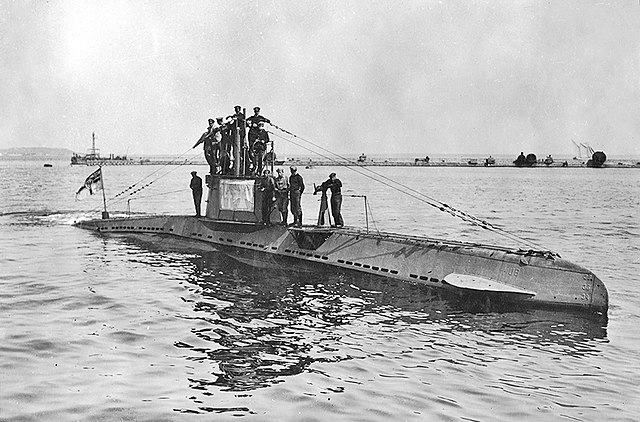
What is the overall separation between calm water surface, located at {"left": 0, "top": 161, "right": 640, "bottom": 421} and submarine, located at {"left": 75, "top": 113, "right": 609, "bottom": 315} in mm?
499

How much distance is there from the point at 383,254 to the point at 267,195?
15.8ft

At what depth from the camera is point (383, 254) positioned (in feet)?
57.9

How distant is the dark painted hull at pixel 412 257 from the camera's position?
14359 millimetres

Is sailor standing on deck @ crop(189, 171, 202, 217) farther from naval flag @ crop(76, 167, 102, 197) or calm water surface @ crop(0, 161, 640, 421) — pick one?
naval flag @ crop(76, 167, 102, 197)

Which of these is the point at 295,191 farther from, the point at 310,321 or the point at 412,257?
the point at 310,321

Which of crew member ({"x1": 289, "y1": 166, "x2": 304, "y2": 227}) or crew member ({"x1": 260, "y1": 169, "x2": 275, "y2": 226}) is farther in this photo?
crew member ({"x1": 260, "y1": 169, "x2": 275, "y2": 226})

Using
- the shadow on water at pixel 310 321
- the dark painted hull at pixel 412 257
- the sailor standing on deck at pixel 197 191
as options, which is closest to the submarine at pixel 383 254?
the dark painted hull at pixel 412 257

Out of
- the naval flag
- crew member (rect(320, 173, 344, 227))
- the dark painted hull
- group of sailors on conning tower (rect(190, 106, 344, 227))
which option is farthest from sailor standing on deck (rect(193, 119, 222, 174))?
the naval flag

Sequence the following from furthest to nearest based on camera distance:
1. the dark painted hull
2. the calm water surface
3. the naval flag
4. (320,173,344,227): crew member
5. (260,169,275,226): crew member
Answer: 1. the naval flag
2. (260,169,275,226): crew member
3. (320,173,344,227): crew member
4. the dark painted hull
5. the calm water surface

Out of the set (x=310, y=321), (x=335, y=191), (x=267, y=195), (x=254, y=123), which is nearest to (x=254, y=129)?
(x=254, y=123)

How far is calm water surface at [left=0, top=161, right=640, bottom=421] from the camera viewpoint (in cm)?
877

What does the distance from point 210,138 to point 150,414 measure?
1525 centimetres

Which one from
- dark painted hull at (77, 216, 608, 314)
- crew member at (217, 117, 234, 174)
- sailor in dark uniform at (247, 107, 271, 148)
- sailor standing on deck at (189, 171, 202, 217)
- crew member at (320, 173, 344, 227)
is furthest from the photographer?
sailor standing on deck at (189, 171, 202, 217)

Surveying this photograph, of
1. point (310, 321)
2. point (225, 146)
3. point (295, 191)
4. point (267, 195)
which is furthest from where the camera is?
point (225, 146)
